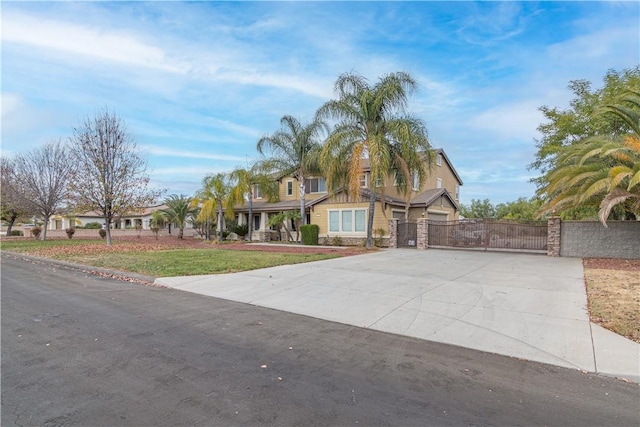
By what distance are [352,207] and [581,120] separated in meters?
14.9

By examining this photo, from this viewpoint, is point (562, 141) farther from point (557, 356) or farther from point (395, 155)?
point (557, 356)

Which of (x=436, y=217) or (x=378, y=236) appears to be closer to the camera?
(x=378, y=236)

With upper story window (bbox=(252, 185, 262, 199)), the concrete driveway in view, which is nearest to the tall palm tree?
upper story window (bbox=(252, 185, 262, 199))

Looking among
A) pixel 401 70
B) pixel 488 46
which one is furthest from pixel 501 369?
pixel 401 70

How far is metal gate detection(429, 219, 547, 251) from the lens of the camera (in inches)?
738

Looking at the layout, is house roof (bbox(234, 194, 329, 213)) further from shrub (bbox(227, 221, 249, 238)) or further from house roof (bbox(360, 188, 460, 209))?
house roof (bbox(360, 188, 460, 209))

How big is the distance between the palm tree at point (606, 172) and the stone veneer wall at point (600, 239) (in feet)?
3.18

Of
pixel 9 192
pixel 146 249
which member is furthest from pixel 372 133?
pixel 9 192

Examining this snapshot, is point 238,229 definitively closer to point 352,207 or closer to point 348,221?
point 348,221

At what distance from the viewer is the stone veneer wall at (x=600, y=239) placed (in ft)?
50.6

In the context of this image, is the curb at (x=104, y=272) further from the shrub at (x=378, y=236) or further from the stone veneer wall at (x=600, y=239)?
the stone veneer wall at (x=600, y=239)

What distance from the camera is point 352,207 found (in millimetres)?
24344

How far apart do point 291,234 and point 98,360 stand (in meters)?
24.5

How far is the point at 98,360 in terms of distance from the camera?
4266 mm
